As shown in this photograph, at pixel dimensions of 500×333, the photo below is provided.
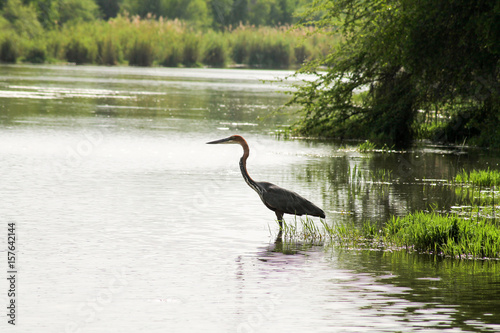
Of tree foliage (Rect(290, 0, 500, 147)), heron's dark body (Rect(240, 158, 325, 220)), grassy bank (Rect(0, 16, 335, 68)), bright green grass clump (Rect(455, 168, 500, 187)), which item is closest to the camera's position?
heron's dark body (Rect(240, 158, 325, 220))

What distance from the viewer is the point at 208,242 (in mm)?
9906

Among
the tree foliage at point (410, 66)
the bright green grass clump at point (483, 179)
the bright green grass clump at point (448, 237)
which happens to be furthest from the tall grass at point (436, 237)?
the tree foliage at point (410, 66)

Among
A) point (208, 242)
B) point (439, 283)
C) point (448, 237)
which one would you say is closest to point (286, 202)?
point (208, 242)

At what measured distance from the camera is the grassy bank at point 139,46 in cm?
6375

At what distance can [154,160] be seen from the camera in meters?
17.7

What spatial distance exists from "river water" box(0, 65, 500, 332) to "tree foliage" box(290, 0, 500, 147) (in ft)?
3.73

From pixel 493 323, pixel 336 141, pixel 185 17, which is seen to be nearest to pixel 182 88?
pixel 336 141

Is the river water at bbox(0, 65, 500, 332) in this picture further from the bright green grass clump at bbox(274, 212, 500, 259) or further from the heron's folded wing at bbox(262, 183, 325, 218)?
the heron's folded wing at bbox(262, 183, 325, 218)

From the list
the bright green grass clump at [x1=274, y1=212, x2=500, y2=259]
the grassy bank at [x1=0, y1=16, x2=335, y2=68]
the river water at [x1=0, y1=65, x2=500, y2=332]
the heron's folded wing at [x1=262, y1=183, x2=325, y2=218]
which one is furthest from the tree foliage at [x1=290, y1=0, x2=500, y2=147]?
the grassy bank at [x1=0, y1=16, x2=335, y2=68]

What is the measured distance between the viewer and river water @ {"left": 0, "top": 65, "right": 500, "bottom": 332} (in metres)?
7.08

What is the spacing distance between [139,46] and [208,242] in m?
55.8

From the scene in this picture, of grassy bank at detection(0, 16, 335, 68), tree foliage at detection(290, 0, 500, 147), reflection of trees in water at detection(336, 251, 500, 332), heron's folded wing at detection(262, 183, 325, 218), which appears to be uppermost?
grassy bank at detection(0, 16, 335, 68)

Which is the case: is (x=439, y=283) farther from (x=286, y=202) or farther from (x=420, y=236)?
(x=286, y=202)

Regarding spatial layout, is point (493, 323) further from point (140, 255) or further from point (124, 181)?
point (124, 181)
